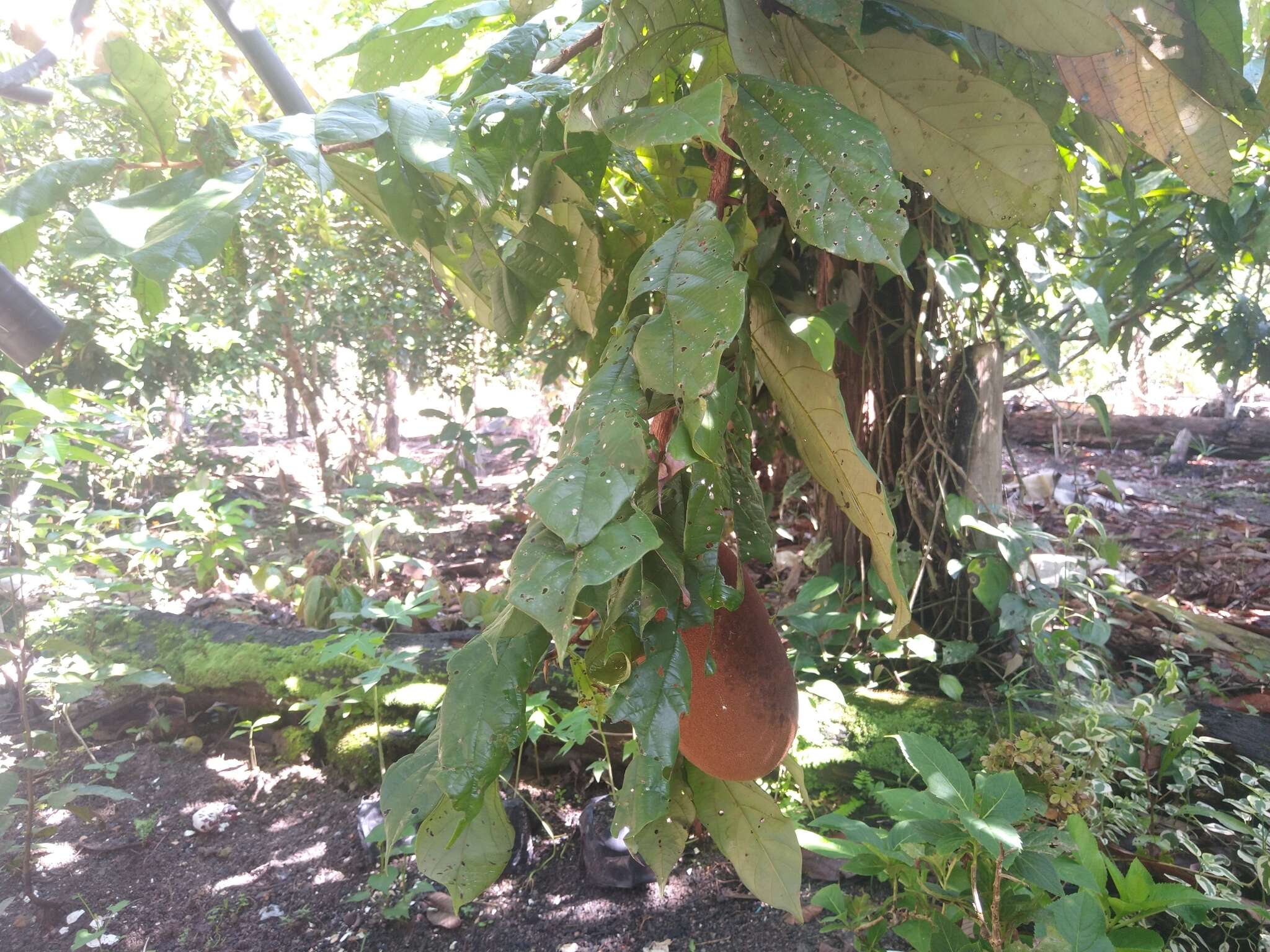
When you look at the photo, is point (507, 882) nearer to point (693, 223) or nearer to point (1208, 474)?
point (693, 223)

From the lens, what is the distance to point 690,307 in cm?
46

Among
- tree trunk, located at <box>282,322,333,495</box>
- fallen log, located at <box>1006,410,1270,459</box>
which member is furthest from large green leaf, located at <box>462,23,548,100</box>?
fallen log, located at <box>1006,410,1270,459</box>

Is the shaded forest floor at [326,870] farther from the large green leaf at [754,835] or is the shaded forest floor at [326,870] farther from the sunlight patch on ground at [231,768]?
the large green leaf at [754,835]

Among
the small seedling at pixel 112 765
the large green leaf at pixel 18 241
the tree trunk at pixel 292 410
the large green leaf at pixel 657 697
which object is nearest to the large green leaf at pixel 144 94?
the large green leaf at pixel 18 241

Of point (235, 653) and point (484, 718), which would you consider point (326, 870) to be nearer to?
point (235, 653)

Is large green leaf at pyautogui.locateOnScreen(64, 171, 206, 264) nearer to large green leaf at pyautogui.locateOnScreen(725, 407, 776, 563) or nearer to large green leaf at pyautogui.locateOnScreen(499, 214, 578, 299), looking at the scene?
Result: large green leaf at pyautogui.locateOnScreen(499, 214, 578, 299)

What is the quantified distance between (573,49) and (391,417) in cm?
512

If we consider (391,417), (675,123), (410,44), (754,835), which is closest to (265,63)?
(410,44)

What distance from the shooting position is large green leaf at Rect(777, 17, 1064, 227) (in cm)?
61

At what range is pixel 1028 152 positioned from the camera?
0.62 meters

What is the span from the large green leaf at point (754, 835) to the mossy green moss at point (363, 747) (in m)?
1.50

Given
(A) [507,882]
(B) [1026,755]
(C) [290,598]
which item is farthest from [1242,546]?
(C) [290,598]

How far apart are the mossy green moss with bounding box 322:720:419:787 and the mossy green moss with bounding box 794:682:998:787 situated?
102 cm

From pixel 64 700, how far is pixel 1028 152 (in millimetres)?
2317
